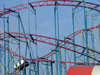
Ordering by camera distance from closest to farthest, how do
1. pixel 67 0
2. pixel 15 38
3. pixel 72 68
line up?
pixel 72 68
pixel 15 38
pixel 67 0

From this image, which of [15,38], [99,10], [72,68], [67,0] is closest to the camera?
[72,68]

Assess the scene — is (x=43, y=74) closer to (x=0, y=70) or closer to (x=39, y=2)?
(x=0, y=70)

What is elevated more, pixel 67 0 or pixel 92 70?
pixel 67 0

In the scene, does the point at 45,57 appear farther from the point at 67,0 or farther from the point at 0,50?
the point at 67,0

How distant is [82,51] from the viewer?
659 inches

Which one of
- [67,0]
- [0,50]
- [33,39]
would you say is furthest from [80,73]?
[0,50]

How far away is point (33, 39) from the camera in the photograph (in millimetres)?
15141

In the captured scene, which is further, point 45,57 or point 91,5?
point 45,57

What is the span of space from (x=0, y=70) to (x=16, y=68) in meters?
1.72

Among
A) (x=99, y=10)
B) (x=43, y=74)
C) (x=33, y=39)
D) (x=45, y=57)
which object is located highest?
(x=99, y=10)

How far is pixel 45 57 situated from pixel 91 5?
7229mm

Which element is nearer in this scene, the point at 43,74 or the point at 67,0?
the point at 67,0

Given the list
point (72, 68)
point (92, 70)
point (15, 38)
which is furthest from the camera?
point (15, 38)

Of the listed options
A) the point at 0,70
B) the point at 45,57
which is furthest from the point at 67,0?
the point at 0,70
